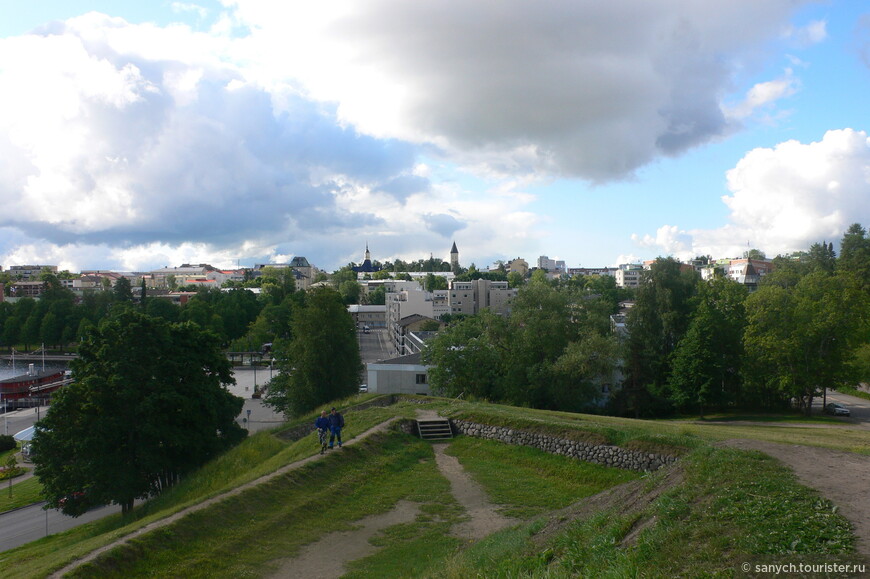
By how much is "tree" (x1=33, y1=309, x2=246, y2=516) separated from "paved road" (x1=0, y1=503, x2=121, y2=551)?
4525 mm

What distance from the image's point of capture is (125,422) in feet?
64.7

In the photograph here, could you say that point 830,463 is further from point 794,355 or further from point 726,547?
point 794,355

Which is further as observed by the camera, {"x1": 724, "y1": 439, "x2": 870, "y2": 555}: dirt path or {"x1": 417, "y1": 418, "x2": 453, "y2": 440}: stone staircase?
{"x1": 417, "y1": 418, "x2": 453, "y2": 440}: stone staircase

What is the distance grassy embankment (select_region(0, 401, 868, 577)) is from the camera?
22.9ft

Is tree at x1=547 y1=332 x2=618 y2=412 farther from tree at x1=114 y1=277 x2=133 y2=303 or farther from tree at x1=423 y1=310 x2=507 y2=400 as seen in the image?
tree at x1=114 y1=277 x2=133 y2=303

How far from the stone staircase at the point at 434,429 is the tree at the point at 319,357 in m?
13.8

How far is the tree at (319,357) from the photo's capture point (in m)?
31.7

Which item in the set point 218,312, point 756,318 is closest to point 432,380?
point 756,318

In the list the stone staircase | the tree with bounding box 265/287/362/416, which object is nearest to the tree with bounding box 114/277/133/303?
the tree with bounding box 265/287/362/416

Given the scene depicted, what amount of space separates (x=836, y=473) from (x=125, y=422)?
2083 cm

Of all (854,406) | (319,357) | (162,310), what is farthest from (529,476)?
(162,310)

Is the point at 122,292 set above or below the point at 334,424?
above

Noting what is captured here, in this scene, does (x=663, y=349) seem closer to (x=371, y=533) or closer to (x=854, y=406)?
(x=854, y=406)

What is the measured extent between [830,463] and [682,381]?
927 inches
